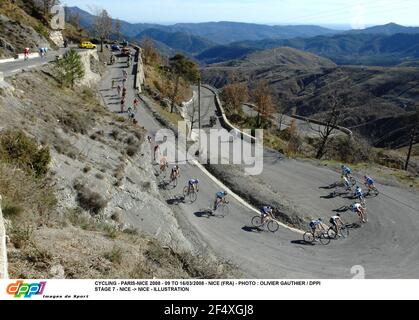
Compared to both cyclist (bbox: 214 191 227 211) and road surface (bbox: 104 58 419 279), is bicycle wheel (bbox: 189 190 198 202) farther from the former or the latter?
cyclist (bbox: 214 191 227 211)

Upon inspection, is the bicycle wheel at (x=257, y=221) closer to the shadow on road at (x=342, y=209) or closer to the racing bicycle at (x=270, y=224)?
the racing bicycle at (x=270, y=224)

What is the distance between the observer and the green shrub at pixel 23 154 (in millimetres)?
15867

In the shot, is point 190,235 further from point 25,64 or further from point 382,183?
point 25,64

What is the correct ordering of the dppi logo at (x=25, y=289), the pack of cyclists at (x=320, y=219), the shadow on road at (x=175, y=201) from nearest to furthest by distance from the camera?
the dppi logo at (x=25, y=289) < the pack of cyclists at (x=320, y=219) < the shadow on road at (x=175, y=201)

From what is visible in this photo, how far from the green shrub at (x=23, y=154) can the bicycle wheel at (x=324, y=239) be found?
14.2 metres

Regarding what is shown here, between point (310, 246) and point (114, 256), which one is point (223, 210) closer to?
point (310, 246)

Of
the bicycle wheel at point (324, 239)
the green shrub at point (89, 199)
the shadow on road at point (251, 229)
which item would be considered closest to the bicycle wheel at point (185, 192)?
the shadow on road at point (251, 229)

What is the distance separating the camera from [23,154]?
16.6m

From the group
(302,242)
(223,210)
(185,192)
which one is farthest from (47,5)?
(302,242)

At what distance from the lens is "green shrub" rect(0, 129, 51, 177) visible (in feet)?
52.1

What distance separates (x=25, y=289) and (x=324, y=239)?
19.0m

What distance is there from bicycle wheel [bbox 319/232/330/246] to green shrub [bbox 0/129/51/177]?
46.7ft
